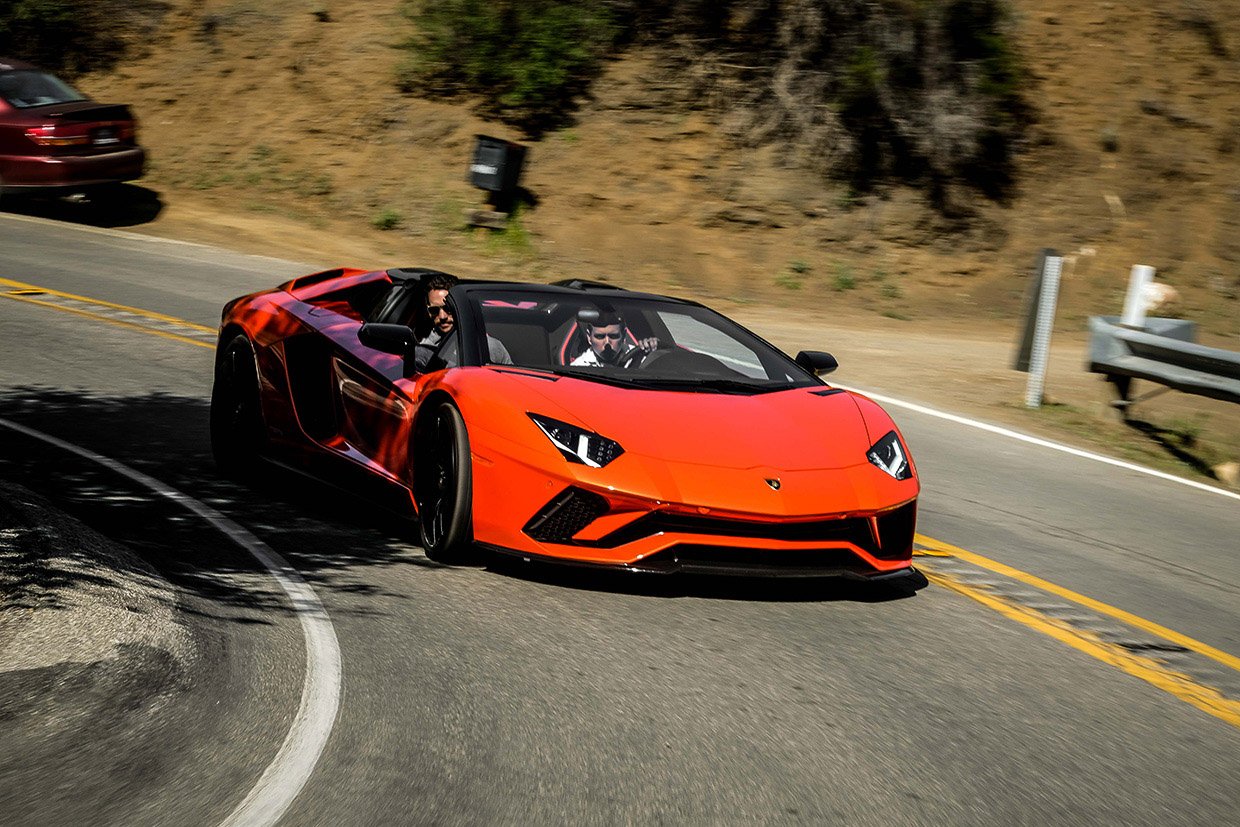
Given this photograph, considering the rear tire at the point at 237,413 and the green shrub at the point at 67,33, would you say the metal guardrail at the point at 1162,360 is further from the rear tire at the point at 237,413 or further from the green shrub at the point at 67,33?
the green shrub at the point at 67,33

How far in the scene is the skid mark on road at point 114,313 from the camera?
1366 cm

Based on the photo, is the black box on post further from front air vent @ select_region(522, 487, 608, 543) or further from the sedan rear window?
front air vent @ select_region(522, 487, 608, 543)

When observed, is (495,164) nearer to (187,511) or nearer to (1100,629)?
(187,511)

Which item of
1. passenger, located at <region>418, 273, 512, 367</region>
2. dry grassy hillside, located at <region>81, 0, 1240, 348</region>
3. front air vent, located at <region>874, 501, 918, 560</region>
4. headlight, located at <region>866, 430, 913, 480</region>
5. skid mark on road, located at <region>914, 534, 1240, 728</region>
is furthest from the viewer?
dry grassy hillside, located at <region>81, 0, 1240, 348</region>

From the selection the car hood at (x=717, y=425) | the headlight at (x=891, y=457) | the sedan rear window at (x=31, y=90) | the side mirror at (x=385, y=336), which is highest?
the sedan rear window at (x=31, y=90)

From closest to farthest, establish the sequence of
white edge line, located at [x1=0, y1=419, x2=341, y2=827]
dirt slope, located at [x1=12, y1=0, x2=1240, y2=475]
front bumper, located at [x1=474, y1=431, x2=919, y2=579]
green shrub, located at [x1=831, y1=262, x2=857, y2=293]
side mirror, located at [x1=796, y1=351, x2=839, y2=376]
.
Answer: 1. white edge line, located at [x1=0, y1=419, x2=341, y2=827]
2. front bumper, located at [x1=474, y1=431, x2=919, y2=579]
3. side mirror, located at [x1=796, y1=351, x2=839, y2=376]
4. dirt slope, located at [x1=12, y1=0, x2=1240, y2=475]
5. green shrub, located at [x1=831, y1=262, x2=857, y2=293]

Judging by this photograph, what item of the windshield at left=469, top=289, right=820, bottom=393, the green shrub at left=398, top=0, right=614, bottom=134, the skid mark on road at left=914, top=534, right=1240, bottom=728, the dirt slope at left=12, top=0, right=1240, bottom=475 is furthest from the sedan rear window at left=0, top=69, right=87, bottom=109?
the skid mark on road at left=914, top=534, right=1240, bottom=728

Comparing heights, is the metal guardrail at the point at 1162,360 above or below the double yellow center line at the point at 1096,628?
above

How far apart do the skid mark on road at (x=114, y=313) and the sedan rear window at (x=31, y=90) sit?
18.8ft

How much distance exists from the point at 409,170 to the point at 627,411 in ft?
Answer: 62.2

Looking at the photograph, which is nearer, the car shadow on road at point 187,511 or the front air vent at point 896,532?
the car shadow on road at point 187,511

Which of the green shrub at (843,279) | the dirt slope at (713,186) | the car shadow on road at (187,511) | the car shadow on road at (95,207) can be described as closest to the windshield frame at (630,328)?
the car shadow on road at (187,511)

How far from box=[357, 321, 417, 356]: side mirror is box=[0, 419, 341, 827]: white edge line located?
3.41 feet

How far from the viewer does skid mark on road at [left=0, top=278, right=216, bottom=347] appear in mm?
13664
